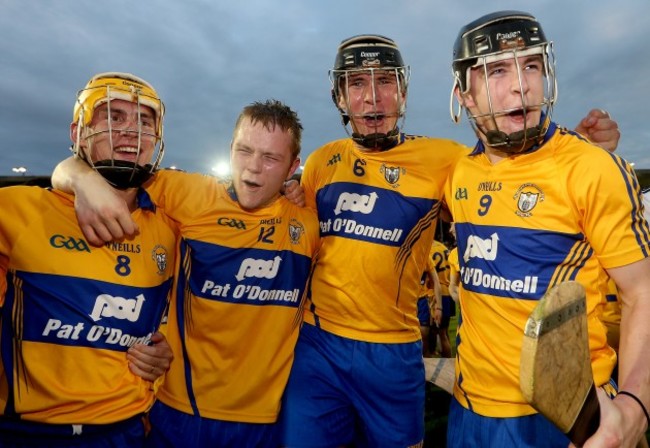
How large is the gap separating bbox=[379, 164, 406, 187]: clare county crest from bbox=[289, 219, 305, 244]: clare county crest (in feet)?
1.91

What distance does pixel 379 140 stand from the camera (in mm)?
2564

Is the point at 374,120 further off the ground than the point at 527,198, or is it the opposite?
the point at 374,120

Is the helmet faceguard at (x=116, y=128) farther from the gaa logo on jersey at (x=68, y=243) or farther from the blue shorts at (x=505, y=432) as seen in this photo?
the blue shorts at (x=505, y=432)

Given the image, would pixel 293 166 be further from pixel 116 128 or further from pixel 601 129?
pixel 601 129

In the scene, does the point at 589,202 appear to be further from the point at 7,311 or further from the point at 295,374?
the point at 7,311

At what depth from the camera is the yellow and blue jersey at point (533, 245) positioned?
1.56m

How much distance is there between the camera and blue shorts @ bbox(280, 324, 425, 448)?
2.34 metres

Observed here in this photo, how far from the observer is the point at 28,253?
1755 millimetres

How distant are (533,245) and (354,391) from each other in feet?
4.18

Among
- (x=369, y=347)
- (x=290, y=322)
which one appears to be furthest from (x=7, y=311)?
(x=369, y=347)

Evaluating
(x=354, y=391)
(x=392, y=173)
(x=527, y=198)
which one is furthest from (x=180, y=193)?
(x=527, y=198)

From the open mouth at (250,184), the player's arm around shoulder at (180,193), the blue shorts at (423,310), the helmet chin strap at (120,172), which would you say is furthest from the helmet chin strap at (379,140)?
the blue shorts at (423,310)

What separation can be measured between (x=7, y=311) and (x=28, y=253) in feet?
0.89

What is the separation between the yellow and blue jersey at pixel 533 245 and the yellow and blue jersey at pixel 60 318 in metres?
1.49
